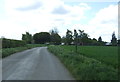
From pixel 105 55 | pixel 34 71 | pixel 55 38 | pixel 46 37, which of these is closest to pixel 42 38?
pixel 46 37

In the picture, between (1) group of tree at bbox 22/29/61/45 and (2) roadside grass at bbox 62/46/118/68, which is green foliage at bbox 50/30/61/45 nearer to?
(1) group of tree at bbox 22/29/61/45

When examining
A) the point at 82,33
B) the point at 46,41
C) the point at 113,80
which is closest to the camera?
the point at 113,80

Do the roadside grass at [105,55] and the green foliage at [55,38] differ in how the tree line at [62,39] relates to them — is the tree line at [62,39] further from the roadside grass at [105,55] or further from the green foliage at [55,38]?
the roadside grass at [105,55]

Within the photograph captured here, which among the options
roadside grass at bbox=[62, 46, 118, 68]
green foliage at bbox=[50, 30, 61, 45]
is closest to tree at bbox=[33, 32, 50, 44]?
green foliage at bbox=[50, 30, 61, 45]

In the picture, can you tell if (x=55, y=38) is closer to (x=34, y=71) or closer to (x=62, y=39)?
(x=62, y=39)

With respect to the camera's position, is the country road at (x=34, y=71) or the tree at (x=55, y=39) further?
the tree at (x=55, y=39)

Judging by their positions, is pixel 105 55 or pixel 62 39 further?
pixel 62 39

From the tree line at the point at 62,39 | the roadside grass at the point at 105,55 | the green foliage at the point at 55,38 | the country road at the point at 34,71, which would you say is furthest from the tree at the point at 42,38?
the country road at the point at 34,71

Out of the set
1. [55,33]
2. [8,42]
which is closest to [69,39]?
[55,33]

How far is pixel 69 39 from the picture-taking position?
110875 mm

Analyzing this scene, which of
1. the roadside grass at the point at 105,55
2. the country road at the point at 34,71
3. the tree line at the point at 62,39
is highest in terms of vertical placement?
the tree line at the point at 62,39

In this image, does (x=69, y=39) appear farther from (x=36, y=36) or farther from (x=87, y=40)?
(x=36, y=36)

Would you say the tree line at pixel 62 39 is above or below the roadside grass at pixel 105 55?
above

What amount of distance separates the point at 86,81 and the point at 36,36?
420 ft
